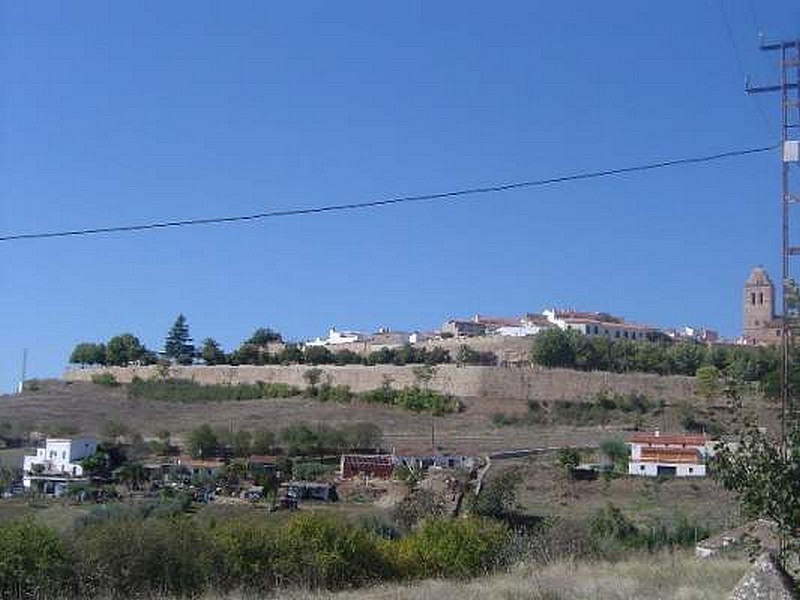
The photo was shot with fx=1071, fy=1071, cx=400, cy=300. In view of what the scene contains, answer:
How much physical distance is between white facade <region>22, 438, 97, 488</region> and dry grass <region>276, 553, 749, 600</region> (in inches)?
1595

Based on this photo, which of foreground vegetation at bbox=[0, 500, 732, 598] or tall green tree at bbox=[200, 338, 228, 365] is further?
tall green tree at bbox=[200, 338, 228, 365]

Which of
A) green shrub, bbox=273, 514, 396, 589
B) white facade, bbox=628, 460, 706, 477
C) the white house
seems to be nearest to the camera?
green shrub, bbox=273, 514, 396, 589

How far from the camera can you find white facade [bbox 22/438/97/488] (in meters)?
48.2

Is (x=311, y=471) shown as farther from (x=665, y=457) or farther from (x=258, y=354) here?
(x=258, y=354)

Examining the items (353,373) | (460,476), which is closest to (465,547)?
(460,476)

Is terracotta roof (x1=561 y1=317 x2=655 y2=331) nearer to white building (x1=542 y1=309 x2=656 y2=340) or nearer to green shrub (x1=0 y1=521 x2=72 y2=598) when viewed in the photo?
white building (x1=542 y1=309 x2=656 y2=340)

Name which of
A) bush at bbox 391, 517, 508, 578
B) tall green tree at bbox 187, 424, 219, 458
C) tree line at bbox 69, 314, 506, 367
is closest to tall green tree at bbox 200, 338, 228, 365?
tree line at bbox 69, 314, 506, 367

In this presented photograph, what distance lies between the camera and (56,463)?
167 ft

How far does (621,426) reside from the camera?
217 feet

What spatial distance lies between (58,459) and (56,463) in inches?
15.7

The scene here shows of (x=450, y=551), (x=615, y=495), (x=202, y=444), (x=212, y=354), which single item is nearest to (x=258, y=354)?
(x=212, y=354)

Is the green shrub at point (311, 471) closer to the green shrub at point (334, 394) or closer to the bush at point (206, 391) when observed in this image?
the green shrub at point (334, 394)

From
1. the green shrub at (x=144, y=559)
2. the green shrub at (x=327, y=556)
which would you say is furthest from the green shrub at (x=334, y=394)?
the green shrub at (x=144, y=559)

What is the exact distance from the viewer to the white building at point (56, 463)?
46.1 m
